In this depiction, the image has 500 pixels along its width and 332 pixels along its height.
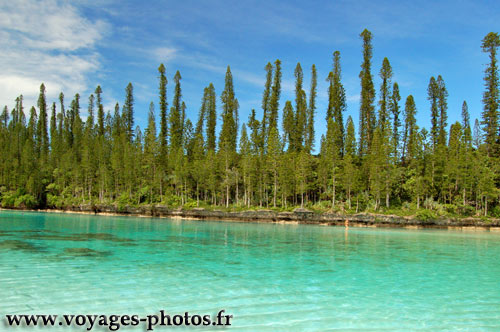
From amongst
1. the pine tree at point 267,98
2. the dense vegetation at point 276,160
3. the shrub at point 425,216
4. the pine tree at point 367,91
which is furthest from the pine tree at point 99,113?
the shrub at point 425,216

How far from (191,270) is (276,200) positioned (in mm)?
44922

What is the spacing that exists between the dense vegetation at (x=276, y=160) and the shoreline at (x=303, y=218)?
210 cm

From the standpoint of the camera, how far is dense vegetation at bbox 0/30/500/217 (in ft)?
160

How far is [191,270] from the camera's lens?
11250mm

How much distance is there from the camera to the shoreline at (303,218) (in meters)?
42.0

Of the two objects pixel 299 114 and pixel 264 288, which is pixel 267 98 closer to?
pixel 299 114

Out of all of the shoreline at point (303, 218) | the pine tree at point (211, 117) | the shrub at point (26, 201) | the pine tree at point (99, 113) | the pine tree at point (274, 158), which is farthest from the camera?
the pine tree at point (99, 113)

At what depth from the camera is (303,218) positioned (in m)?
47.2

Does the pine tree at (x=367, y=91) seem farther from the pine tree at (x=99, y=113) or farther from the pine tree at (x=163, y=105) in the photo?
the pine tree at (x=99, y=113)

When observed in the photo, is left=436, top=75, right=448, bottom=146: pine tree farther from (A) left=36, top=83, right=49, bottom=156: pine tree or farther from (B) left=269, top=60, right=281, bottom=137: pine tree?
(A) left=36, top=83, right=49, bottom=156: pine tree

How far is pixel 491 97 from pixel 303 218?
1379 inches

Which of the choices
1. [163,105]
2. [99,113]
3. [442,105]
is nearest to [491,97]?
[442,105]

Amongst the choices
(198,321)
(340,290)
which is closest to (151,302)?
(198,321)

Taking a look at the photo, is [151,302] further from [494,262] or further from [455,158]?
[455,158]
